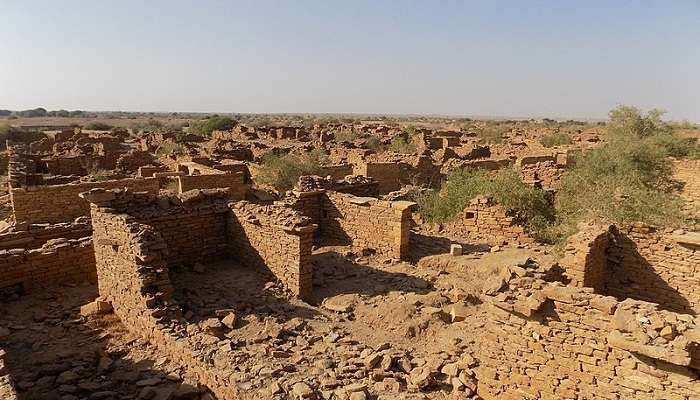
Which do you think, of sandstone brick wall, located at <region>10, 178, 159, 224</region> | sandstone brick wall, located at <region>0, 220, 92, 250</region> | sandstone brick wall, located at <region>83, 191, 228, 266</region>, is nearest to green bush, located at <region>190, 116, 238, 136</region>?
sandstone brick wall, located at <region>10, 178, 159, 224</region>

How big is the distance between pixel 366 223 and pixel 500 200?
3.63 meters

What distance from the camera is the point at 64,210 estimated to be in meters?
12.0

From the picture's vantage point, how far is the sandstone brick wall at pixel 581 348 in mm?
4125

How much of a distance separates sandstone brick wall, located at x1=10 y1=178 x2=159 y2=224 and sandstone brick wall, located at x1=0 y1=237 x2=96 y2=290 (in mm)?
3376

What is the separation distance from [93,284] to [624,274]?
9134 mm

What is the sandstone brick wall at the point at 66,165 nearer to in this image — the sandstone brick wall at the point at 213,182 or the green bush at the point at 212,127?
the sandstone brick wall at the point at 213,182

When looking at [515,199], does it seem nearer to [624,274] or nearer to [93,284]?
[624,274]

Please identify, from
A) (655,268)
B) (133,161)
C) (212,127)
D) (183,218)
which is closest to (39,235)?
(183,218)

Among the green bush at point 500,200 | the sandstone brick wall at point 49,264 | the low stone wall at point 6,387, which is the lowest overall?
the sandstone brick wall at point 49,264

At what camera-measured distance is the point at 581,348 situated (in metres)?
4.71

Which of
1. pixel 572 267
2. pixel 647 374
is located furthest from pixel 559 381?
pixel 572 267

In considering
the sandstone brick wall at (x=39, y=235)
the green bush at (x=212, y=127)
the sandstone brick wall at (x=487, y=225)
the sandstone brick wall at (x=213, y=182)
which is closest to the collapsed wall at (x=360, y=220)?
the sandstone brick wall at (x=487, y=225)

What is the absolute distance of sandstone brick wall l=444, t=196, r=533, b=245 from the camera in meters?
11.2

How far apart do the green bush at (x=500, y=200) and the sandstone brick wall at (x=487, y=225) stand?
0.26 meters
